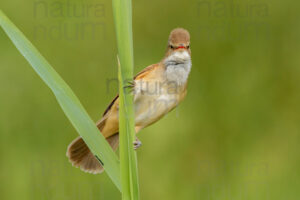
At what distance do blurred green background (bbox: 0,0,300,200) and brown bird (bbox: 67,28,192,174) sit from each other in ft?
1.79

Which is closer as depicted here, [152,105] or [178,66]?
[178,66]

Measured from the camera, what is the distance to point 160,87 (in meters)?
2.44

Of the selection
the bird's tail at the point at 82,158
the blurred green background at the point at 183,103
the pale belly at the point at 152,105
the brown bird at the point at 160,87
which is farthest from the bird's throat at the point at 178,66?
the blurred green background at the point at 183,103

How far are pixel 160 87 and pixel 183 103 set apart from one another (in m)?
0.81

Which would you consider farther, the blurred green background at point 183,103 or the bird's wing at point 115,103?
the blurred green background at point 183,103

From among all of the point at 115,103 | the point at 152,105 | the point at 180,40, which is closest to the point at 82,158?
the point at 115,103

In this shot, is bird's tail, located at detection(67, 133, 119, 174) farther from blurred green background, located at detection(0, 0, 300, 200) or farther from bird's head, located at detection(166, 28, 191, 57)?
bird's head, located at detection(166, 28, 191, 57)

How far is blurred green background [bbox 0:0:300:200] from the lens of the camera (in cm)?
307

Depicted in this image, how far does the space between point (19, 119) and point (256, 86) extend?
1644mm

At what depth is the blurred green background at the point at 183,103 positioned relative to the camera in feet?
10.1

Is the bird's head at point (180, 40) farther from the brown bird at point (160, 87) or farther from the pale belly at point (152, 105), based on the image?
the pale belly at point (152, 105)

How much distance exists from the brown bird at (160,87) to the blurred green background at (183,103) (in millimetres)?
545

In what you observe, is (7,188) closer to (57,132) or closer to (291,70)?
(57,132)

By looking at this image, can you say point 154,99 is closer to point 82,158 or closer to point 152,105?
point 152,105
